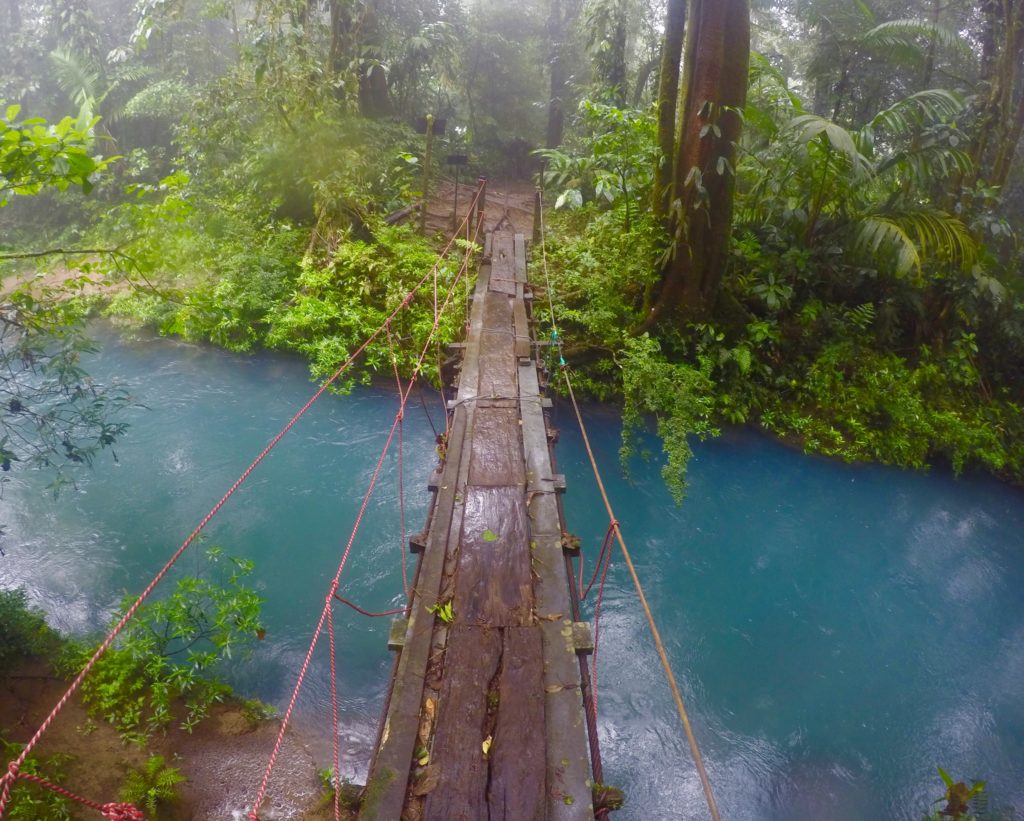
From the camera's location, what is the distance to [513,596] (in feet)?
8.31

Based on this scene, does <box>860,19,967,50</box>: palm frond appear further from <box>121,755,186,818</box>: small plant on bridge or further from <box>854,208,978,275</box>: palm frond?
<box>121,755,186,818</box>: small plant on bridge

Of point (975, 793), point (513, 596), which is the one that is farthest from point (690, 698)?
point (513, 596)

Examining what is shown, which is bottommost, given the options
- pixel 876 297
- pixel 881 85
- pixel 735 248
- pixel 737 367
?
pixel 737 367

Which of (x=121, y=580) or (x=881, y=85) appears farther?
(x=881, y=85)

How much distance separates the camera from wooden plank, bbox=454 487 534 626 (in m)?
2.46

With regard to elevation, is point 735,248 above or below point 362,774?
above

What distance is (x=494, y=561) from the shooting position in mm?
2729

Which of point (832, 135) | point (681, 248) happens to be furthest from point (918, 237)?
point (681, 248)

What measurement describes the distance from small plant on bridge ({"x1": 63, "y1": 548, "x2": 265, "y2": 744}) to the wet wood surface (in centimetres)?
220

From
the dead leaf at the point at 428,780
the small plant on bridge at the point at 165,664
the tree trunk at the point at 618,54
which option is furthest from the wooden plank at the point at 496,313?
the tree trunk at the point at 618,54

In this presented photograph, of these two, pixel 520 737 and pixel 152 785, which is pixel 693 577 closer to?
pixel 520 737

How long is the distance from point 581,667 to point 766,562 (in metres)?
4.58

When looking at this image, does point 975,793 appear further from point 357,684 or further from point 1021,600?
point 357,684

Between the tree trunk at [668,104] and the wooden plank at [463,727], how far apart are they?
20.7ft
